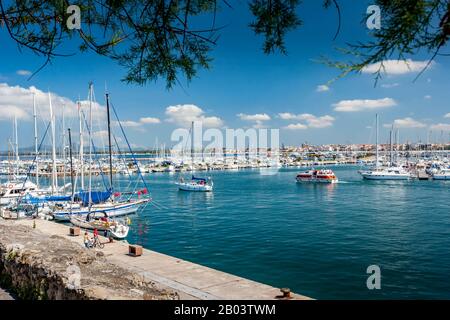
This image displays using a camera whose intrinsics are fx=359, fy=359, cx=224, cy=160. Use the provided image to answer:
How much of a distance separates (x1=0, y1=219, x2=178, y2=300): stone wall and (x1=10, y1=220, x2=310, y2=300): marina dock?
1155 mm

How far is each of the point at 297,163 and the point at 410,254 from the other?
12829cm

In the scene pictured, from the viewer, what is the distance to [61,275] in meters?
6.14

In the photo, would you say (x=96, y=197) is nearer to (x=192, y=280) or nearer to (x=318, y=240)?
(x=318, y=240)

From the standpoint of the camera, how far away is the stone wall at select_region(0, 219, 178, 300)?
5.70 meters

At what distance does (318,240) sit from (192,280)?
1353 cm

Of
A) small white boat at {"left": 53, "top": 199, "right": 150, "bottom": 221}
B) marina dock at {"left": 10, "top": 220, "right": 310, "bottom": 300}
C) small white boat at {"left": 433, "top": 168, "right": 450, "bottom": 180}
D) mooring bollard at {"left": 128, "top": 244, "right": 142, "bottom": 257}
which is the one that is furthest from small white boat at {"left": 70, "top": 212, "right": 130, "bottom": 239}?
small white boat at {"left": 433, "top": 168, "right": 450, "bottom": 180}

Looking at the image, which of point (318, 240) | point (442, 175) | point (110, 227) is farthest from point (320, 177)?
point (110, 227)

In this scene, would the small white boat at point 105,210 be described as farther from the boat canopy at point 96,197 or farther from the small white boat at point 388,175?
the small white boat at point 388,175

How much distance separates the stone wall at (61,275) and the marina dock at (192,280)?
1155 millimetres

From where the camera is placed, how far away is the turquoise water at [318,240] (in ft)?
52.0

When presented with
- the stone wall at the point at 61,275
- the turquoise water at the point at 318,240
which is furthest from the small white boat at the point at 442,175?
the stone wall at the point at 61,275

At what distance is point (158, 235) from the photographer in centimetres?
2598

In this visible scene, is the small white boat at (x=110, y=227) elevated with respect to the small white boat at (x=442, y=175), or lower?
lower
